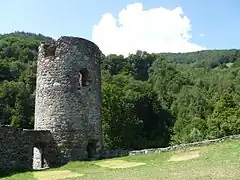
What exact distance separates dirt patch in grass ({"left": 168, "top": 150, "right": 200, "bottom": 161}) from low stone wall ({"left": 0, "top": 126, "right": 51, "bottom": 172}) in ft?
26.1

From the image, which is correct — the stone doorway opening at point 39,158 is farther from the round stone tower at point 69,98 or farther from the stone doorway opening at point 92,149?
the stone doorway opening at point 92,149

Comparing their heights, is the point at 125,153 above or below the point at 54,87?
below

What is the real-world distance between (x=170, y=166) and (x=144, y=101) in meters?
42.8

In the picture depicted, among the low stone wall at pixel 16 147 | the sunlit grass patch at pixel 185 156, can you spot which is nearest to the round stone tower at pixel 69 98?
the low stone wall at pixel 16 147

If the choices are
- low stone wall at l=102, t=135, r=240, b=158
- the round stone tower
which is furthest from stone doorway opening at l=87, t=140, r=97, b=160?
low stone wall at l=102, t=135, r=240, b=158

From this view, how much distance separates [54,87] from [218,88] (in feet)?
187

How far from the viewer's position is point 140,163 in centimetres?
1872

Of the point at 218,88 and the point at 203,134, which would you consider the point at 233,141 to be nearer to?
the point at 203,134

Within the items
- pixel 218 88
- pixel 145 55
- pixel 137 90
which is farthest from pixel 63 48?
pixel 145 55

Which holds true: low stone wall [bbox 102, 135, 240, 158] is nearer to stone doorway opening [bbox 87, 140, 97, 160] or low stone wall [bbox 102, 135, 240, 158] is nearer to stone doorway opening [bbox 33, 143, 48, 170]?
stone doorway opening [bbox 87, 140, 97, 160]

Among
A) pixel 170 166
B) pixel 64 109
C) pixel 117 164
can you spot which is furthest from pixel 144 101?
pixel 170 166

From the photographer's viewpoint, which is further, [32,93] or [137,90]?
[32,93]

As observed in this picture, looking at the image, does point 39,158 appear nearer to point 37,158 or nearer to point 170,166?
point 37,158

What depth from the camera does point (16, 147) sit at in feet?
68.9
